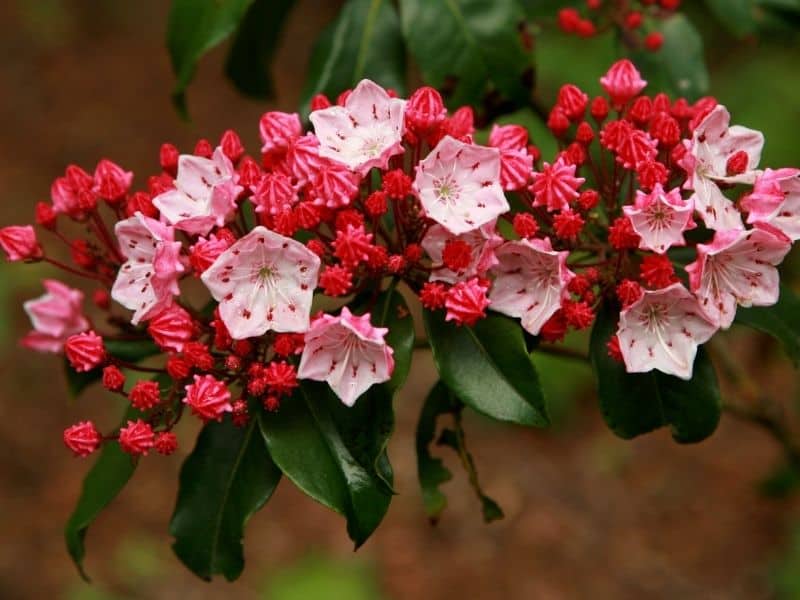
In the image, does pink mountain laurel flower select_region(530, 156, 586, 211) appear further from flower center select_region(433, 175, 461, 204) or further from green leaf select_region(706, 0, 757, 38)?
green leaf select_region(706, 0, 757, 38)

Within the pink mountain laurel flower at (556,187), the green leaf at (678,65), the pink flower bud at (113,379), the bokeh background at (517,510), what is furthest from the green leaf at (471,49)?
the bokeh background at (517,510)

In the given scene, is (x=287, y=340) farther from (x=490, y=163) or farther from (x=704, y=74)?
(x=704, y=74)

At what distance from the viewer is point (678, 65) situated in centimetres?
217

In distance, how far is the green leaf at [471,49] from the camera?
2053mm

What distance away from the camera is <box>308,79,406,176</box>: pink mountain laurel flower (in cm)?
150

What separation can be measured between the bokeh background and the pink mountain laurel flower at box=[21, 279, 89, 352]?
8.04 feet

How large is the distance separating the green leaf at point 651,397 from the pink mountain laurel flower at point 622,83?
369 millimetres

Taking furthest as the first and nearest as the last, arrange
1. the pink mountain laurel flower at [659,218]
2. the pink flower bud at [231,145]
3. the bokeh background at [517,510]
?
1. the bokeh background at [517,510]
2. the pink flower bud at [231,145]
3. the pink mountain laurel flower at [659,218]

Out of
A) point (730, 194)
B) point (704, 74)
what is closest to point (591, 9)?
point (704, 74)

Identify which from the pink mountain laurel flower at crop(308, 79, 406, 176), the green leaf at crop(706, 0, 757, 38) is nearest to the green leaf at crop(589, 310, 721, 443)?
the pink mountain laurel flower at crop(308, 79, 406, 176)

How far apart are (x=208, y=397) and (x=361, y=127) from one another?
0.47 metres

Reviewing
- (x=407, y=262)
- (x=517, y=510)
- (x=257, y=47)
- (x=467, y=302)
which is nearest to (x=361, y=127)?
(x=407, y=262)

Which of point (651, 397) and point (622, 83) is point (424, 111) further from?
point (651, 397)

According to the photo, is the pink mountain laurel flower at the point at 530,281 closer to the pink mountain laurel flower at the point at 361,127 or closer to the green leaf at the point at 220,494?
the pink mountain laurel flower at the point at 361,127
